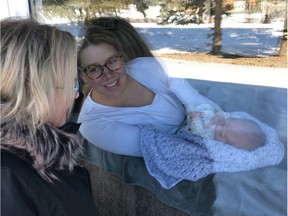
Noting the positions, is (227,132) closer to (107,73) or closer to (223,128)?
(223,128)

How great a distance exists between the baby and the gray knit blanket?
0.03m

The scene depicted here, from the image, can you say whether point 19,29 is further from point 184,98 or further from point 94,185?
point 94,185

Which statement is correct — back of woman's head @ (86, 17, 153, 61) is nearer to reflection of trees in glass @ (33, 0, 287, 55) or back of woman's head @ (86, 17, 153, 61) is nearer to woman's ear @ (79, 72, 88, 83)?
reflection of trees in glass @ (33, 0, 287, 55)

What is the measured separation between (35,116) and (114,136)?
2.61 ft

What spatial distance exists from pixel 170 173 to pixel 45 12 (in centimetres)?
117

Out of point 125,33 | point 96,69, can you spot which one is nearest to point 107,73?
point 96,69

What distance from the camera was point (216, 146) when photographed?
148 centimetres

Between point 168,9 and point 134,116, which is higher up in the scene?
point 168,9

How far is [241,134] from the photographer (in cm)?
148

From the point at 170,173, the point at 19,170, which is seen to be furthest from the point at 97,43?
the point at 19,170

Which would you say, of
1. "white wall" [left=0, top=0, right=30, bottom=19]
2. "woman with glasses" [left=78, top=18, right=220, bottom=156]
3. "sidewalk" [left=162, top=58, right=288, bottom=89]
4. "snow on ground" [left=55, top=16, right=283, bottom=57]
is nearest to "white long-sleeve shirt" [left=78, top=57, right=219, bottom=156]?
"woman with glasses" [left=78, top=18, right=220, bottom=156]

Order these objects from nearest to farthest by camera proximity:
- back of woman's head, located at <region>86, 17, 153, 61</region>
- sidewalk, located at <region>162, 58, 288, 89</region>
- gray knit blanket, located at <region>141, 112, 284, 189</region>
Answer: gray knit blanket, located at <region>141, 112, 284, 189</region> → sidewalk, located at <region>162, 58, 288, 89</region> → back of woman's head, located at <region>86, 17, 153, 61</region>

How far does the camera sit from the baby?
4.73 feet

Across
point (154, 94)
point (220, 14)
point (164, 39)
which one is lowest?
point (154, 94)
